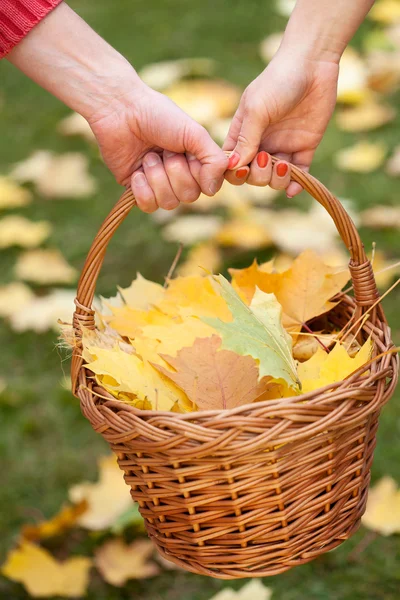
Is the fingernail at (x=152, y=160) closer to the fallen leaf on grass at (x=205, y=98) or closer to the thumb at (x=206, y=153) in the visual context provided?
the thumb at (x=206, y=153)

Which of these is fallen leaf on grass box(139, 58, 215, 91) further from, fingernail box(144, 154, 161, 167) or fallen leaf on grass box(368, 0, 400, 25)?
fingernail box(144, 154, 161, 167)

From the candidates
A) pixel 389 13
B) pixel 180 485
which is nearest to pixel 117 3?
pixel 389 13

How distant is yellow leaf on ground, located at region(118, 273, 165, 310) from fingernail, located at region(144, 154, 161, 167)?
0.19m

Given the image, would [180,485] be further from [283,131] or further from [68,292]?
[68,292]

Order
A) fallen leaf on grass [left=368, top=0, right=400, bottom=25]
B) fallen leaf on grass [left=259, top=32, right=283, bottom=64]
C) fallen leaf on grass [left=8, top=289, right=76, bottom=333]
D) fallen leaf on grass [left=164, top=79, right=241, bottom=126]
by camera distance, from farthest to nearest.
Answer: fallen leaf on grass [left=368, top=0, right=400, bottom=25]
fallen leaf on grass [left=259, top=32, right=283, bottom=64]
fallen leaf on grass [left=164, top=79, right=241, bottom=126]
fallen leaf on grass [left=8, top=289, right=76, bottom=333]

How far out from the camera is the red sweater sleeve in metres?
1.26

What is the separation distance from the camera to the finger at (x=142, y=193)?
3.99 ft

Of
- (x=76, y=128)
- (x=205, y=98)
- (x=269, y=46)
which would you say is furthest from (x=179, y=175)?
(x=269, y=46)

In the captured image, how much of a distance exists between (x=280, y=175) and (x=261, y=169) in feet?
0.10

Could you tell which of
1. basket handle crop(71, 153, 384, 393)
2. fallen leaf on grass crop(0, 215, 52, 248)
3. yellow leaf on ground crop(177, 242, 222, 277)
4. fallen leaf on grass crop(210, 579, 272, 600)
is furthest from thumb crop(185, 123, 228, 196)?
fallen leaf on grass crop(0, 215, 52, 248)

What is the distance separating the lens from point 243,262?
2338mm

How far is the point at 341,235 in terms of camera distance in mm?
1153

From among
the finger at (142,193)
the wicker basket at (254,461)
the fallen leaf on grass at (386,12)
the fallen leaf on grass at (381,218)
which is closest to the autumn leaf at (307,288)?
the wicker basket at (254,461)

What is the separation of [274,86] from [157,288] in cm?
38
